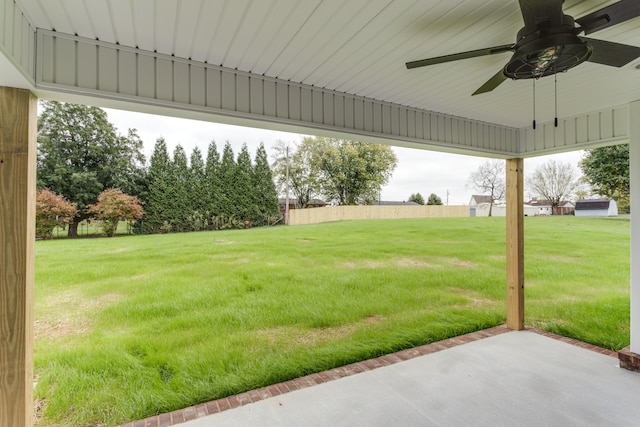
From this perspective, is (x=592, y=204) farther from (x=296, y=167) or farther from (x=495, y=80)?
(x=495, y=80)

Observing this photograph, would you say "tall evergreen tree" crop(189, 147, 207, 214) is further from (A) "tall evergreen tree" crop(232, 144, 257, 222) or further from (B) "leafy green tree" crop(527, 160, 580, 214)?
(B) "leafy green tree" crop(527, 160, 580, 214)

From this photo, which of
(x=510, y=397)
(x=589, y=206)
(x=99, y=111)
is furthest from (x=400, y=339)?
(x=589, y=206)

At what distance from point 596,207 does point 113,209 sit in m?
23.1

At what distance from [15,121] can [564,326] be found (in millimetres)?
5353

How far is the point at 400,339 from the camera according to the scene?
351cm

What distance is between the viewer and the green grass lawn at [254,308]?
2.70m

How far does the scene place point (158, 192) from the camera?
11734mm

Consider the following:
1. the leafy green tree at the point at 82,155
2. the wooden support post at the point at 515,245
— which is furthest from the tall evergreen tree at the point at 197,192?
the wooden support post at the point at 515,245

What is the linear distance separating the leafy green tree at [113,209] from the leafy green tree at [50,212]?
Result: 0.79 metres

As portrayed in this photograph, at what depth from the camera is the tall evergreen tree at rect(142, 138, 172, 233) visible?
11547 mm

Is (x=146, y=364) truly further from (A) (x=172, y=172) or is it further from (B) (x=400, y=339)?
(A) (x=172, y=172)

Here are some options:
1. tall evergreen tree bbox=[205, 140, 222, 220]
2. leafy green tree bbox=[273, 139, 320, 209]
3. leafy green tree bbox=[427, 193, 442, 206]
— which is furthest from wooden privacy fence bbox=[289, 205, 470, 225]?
leafy green tree bbox=[427, 193, 442, 206]

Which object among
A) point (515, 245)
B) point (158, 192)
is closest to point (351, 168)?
point (158, 192)

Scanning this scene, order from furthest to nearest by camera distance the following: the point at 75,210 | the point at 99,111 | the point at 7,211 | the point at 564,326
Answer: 1. the point at 99,111
2. the point at 75,210
3. the point at 564,326
4. the point at 7,211
